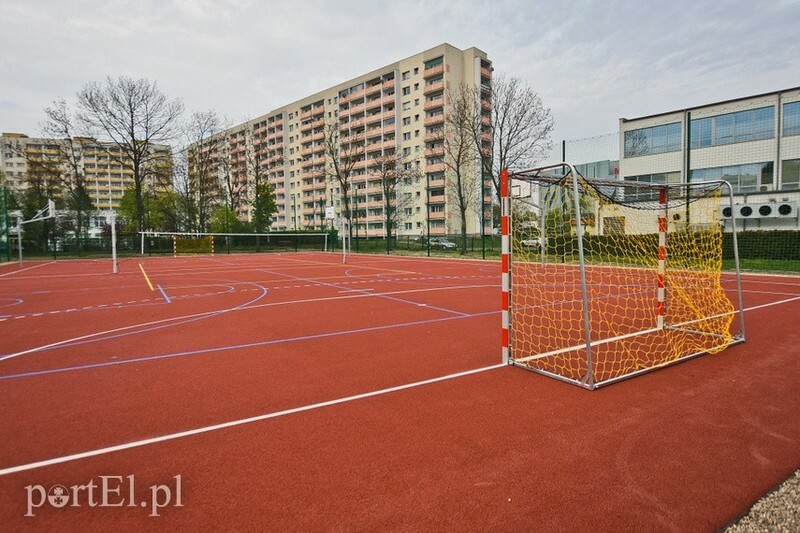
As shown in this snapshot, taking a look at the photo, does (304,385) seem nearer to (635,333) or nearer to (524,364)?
(524,364)

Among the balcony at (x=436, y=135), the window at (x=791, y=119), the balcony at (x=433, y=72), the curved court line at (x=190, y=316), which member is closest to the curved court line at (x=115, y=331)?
the curved court line at (x=190, y=316)

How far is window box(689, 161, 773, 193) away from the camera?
25094 mm

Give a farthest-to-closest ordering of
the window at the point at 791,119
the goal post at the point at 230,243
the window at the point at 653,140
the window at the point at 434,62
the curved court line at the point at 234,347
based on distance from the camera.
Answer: the window at the point at 434,62
the goal post at the point at 230,243
the window at the point at 653,140
the window at the point at 791,119
the curved court line at the point at 234,347

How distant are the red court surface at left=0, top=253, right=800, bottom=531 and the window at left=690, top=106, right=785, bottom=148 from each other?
25.0m

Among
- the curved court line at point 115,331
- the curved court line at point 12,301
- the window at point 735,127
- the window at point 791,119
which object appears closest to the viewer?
the curved court line at point 115,331

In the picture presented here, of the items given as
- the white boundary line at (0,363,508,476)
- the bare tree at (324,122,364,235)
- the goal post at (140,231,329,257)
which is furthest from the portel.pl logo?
the goal post at (140,231,329,257)

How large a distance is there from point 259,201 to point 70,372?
1963 inches

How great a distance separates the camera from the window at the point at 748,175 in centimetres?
2509

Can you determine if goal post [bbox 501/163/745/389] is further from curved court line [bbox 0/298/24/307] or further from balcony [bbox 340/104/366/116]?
balcony [bbox 340/104/366/116]

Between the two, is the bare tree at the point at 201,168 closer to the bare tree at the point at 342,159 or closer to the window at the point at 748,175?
the bare tree at the point at 342,159

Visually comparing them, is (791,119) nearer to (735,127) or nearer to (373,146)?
(735,127)

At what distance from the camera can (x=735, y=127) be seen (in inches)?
1026

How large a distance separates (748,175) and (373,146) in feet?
186

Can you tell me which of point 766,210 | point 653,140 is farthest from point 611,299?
point 653,140
